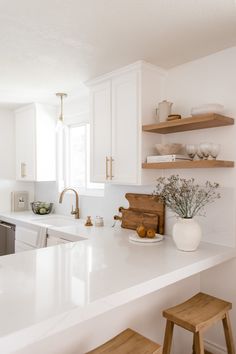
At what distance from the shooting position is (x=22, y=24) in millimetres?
1781

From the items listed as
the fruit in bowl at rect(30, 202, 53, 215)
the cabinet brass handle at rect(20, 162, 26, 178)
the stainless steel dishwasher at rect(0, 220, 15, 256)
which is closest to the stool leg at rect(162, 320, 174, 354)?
the stainless steel dishwasher at rect(0, 220, 15, 256)

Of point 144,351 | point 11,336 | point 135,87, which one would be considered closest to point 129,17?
point 135,87

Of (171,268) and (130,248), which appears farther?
(130,248)

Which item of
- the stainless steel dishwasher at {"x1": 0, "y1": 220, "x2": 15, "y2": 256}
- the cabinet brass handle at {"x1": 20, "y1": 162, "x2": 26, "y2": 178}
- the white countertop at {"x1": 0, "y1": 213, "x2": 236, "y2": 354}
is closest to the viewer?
the white countertop at {"x1": 0, "y1": 213, "x2": 236, "y2": 354}

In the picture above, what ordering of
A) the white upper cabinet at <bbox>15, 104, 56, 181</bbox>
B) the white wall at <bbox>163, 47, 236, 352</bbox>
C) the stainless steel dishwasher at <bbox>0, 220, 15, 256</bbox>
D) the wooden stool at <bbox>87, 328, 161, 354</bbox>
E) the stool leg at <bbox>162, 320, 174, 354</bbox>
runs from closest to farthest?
the wooden stool at <bbox>87, 328, 161, 354</bbox>
the stool leg at <bbox>162, 320, 174, 354</bbox>
the white wall at <bbox>163, 47, 236, 352</bbox>
the stainless steel dishwasher at <bbox>0, 220, 15, 256</bbox>
the white upper cabinet at <bbox>15, 104, 56, 181</bbox>

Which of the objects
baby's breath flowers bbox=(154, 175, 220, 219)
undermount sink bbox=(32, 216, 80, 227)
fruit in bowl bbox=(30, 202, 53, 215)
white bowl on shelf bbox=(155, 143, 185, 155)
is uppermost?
white bowl on shelf bbox=(155, 143, 185, 155)

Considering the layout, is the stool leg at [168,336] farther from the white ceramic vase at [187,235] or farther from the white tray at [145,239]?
the white tray at [145,239]

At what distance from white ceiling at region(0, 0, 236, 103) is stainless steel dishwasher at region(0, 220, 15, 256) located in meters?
1.76

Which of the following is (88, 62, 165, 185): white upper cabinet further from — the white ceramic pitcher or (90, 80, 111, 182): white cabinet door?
the white ceramic pitcher

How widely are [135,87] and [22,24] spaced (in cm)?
96

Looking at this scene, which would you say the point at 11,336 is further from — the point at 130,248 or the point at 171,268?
the point at 130,248

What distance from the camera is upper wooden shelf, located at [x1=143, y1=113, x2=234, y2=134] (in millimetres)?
1973

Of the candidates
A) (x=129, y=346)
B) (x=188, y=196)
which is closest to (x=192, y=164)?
(x=188, y=196)

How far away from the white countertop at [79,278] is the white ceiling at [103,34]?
140 cm
